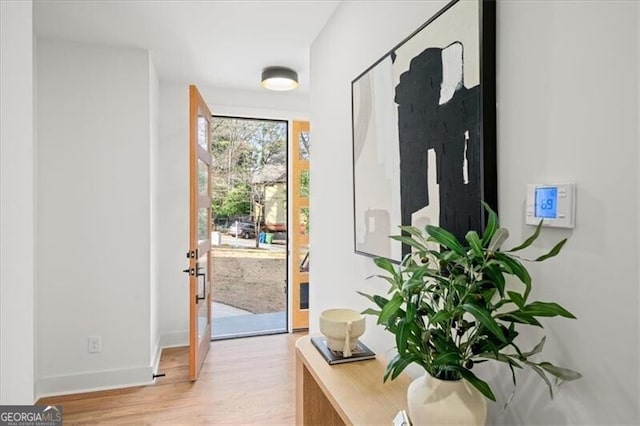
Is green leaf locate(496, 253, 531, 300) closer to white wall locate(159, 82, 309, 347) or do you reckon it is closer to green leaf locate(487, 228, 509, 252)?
green leaf locate(487, 228, 509, 252)

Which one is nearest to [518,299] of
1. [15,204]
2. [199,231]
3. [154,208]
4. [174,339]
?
[15,204]

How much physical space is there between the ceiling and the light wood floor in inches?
98.9

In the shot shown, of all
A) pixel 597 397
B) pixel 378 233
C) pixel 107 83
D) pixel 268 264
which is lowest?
pixel 268 264

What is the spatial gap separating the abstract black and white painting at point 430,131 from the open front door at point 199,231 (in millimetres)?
1468

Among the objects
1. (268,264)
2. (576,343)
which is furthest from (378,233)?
(268,264)

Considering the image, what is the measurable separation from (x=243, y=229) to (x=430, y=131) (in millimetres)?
4796

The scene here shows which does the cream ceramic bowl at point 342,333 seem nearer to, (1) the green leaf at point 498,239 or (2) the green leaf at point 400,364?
(2) the green leaf at point 400,364

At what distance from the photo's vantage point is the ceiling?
2295 mm

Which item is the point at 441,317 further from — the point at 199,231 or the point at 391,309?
the point at 199,231

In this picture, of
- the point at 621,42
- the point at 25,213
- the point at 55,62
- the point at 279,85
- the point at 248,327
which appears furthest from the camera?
the point at 248,327

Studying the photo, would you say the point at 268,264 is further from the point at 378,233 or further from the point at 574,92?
the point at 574,92

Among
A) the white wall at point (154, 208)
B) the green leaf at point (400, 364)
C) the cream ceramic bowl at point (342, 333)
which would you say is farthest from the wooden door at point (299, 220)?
the green leaf at point (400, 364)

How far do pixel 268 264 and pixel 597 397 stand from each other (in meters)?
5.36

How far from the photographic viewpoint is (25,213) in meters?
1.32
